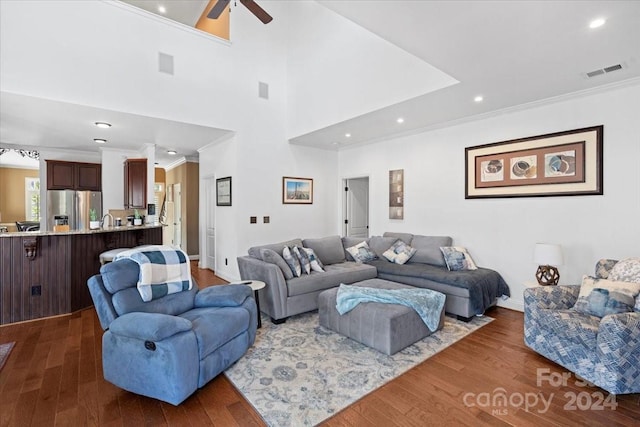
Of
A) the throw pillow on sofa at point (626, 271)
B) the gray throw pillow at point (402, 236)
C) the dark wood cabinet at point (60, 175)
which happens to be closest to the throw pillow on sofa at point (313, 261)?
the gray throw pillow at point (402, 236)

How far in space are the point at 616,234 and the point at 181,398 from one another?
454 cm

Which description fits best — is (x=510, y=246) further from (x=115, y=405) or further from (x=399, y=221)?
(x=115, y=405)

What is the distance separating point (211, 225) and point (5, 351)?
399 centimetres

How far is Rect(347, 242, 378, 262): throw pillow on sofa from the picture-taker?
5090 millimetres

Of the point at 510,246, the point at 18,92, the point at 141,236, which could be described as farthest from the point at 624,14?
the point at 141,236

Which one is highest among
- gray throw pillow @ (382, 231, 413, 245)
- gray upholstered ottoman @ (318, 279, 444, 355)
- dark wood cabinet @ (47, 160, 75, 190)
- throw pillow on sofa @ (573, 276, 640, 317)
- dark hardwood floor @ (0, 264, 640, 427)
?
dark wood cabinet @ (47, 160, 75, 190)

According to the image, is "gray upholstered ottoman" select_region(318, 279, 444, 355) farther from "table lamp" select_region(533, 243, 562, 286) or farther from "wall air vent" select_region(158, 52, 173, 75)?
"wall air vent" select_region(158, 52, 173, 75)

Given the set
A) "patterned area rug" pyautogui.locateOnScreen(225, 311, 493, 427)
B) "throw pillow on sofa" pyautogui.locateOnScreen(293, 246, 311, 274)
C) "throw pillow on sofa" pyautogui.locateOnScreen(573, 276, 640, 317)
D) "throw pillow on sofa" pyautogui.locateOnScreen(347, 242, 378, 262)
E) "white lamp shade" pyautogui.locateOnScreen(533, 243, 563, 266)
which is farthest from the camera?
"throw pillow on sofa" pyautogui.locateOnScreen(347, 242, 378, 262)

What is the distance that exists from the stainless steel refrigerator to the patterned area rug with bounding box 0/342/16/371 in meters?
4.10

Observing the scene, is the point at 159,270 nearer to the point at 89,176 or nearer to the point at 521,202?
the point at 521,202

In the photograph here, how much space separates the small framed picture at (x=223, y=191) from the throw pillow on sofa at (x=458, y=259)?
3.86m

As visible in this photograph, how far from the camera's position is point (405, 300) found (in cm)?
312

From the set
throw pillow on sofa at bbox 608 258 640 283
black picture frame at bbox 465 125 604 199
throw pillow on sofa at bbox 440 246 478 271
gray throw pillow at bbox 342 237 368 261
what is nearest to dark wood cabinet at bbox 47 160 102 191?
gray throw pillow at bbox 342 237 368 261

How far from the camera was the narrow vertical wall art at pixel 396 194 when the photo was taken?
18.4 ft
